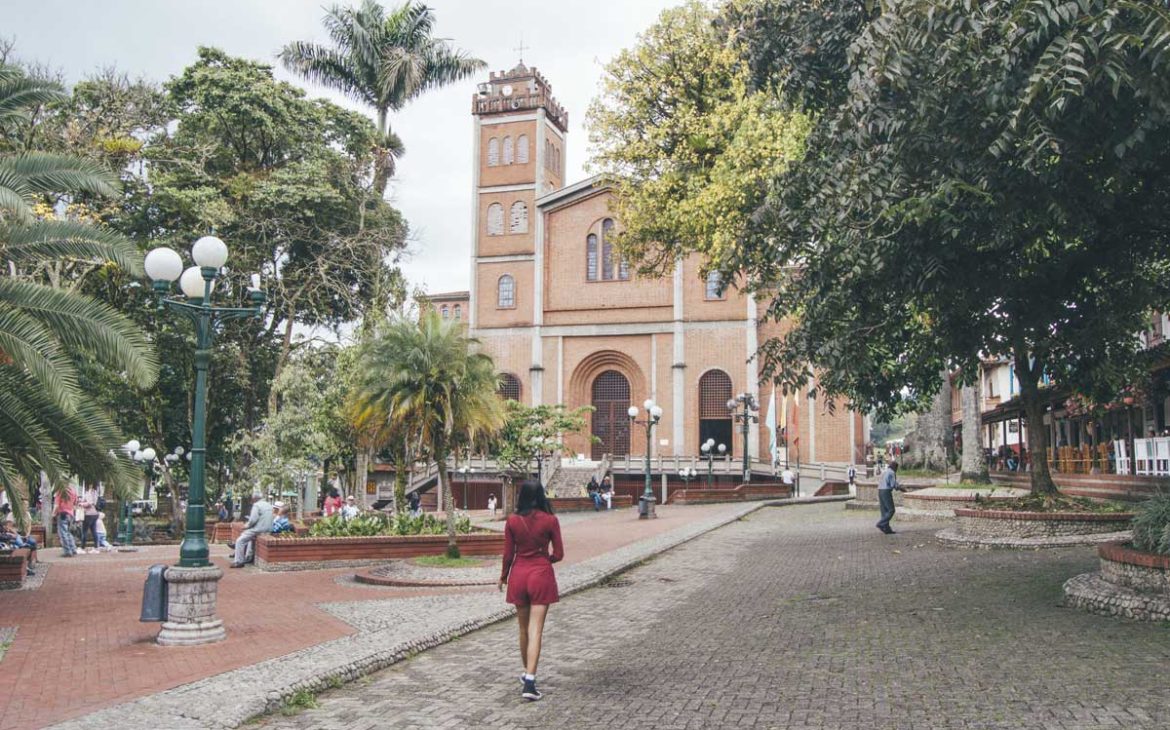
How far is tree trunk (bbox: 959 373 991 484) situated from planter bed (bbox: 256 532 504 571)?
13233 millimetres

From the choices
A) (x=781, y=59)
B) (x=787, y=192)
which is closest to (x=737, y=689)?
(x=787, y=192)

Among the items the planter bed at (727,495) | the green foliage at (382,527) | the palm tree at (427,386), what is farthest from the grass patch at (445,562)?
the planter bed at (727,495)

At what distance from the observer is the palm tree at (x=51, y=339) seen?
10211mm

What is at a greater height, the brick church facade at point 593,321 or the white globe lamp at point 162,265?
the brick church facade at point 593,321

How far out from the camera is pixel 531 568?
22.4 feet

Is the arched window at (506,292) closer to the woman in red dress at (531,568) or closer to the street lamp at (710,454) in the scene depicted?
the street lamp at (710,454)

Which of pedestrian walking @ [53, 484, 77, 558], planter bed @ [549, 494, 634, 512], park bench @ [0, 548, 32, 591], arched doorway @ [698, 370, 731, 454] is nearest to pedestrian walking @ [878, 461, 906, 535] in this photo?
planter bed @ [549, 494, 634, 512]

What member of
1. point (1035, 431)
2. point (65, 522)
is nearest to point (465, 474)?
point (65, 522)

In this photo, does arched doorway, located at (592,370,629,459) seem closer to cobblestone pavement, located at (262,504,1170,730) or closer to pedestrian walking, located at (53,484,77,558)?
pedestrian walking, located at (53,484,77,558)

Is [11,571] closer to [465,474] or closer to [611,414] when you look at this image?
[465,474]

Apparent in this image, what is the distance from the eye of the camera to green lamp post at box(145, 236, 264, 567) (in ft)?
29.3

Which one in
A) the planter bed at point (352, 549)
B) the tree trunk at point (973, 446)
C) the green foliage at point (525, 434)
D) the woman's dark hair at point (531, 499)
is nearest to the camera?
the woman's dark hair at point (531, 499)

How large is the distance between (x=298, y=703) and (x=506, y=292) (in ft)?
150

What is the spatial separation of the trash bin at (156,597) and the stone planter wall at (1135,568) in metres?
8.77
